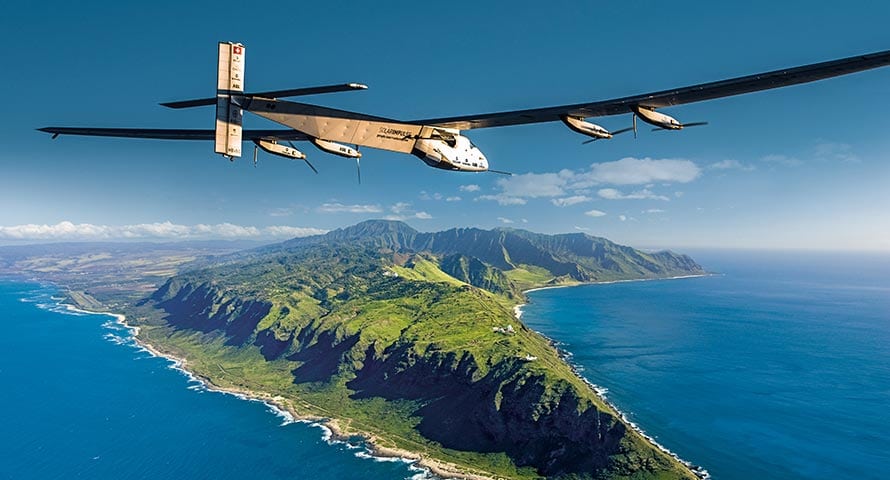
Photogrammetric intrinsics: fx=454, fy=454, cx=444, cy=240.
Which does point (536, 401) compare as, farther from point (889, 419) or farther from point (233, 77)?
point (233, 77)

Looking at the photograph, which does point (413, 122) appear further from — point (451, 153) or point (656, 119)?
point (656, 119)

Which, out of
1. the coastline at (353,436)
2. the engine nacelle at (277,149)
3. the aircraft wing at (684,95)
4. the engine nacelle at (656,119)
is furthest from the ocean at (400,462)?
the engine nacelle at (656,119)

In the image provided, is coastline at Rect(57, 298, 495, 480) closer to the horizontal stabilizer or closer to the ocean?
the ocean

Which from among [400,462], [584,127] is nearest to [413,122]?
[584,127]

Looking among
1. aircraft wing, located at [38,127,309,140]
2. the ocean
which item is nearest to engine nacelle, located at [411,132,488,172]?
aircraft wing, located at [38,127,309,140]

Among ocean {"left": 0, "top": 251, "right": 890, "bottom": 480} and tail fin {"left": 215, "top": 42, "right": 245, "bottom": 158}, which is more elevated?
tail fin {"left": 215, "top": 42, "right": 245, "bottom": 158}

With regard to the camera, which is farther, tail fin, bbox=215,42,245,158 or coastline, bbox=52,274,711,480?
coastline, bbox=52,274,711,480

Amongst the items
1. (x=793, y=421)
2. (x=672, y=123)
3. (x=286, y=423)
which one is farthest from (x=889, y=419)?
(x=286, y=423)
